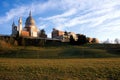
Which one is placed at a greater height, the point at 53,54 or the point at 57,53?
the point at 57,53

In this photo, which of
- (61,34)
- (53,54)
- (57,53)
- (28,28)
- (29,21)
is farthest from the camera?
(29,21)

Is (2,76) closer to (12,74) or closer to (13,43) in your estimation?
(12,74)

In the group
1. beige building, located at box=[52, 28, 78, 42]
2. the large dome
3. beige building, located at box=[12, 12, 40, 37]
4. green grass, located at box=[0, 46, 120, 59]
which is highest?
the large dome

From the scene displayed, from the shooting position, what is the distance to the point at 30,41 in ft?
355

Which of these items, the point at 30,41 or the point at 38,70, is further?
the point at 30,41

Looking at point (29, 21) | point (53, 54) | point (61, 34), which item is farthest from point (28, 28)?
point (53, 54)

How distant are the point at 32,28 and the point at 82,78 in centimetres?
13078

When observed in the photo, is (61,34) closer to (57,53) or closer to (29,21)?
(29,21)

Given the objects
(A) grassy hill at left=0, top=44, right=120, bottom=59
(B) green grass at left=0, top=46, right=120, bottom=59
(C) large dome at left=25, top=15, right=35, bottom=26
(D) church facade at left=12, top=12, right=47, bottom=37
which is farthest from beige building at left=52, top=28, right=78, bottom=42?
(B) green grass at left=0, top=46, right=120, bottom=59

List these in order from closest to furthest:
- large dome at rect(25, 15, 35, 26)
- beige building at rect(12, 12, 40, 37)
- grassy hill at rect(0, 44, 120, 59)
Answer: grassy hill at rect(0, 44, 120, 59) < beige building at rect(12, 12, 40, 37) < large dome at rect(25, 15, 35, 26)

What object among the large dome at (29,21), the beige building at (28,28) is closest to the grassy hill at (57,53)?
the beige building at (28,28)

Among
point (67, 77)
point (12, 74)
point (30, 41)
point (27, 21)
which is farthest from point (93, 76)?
point (27, 21)

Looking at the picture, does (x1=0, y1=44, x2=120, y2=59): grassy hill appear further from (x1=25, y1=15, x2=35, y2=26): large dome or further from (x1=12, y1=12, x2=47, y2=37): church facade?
(x1=25, y1=15, x2=35, y2=26): large dome

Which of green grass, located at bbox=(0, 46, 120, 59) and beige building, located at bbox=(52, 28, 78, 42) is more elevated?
beige building, located at bbox=(52, 28, 78, 42)
